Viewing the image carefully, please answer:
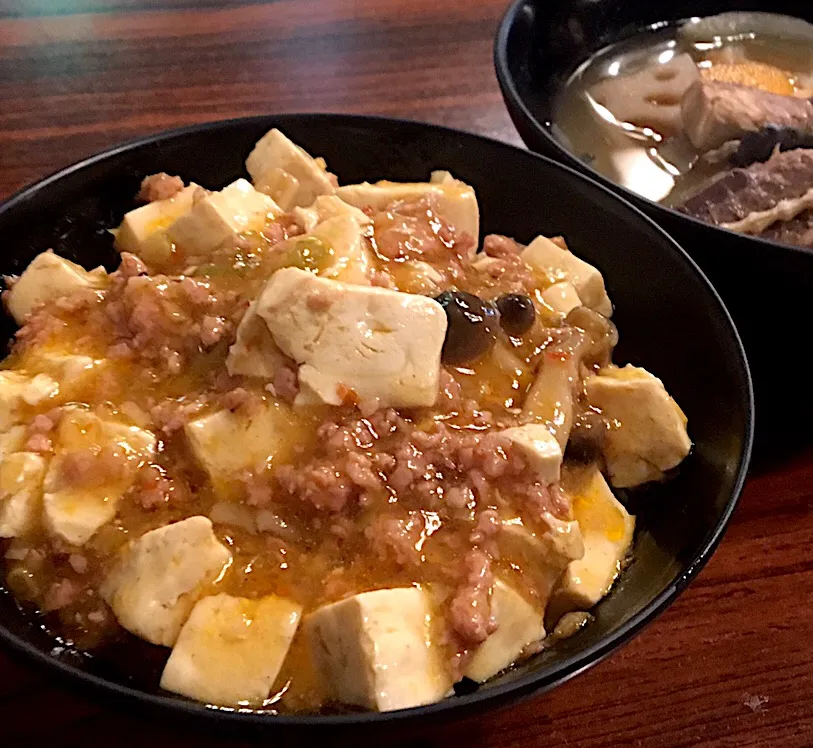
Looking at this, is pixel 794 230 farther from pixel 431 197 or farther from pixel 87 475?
pixel 87 475

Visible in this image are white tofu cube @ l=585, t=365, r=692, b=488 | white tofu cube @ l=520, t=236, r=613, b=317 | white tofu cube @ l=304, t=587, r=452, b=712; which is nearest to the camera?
white tofu cube @ l=304, t=587, r=452, b=712

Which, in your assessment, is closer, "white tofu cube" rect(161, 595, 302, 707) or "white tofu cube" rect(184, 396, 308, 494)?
"white tofu cube" rect(161, 595, 302, 707)

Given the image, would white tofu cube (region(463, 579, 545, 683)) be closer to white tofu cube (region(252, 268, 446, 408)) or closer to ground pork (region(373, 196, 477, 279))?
white tofu cube (region(252, 268, 446, 408))

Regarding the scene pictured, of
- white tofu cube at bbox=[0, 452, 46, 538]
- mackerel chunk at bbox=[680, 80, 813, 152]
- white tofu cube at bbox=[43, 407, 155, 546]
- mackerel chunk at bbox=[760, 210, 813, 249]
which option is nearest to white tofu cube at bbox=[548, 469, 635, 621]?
white tofu cube at bbox=[43, 407, 155, 546]

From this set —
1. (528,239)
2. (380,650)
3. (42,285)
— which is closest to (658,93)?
(528,239)

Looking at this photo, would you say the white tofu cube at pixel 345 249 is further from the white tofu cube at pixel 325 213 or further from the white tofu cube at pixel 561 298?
the white tofu cube at pixel 561 298
